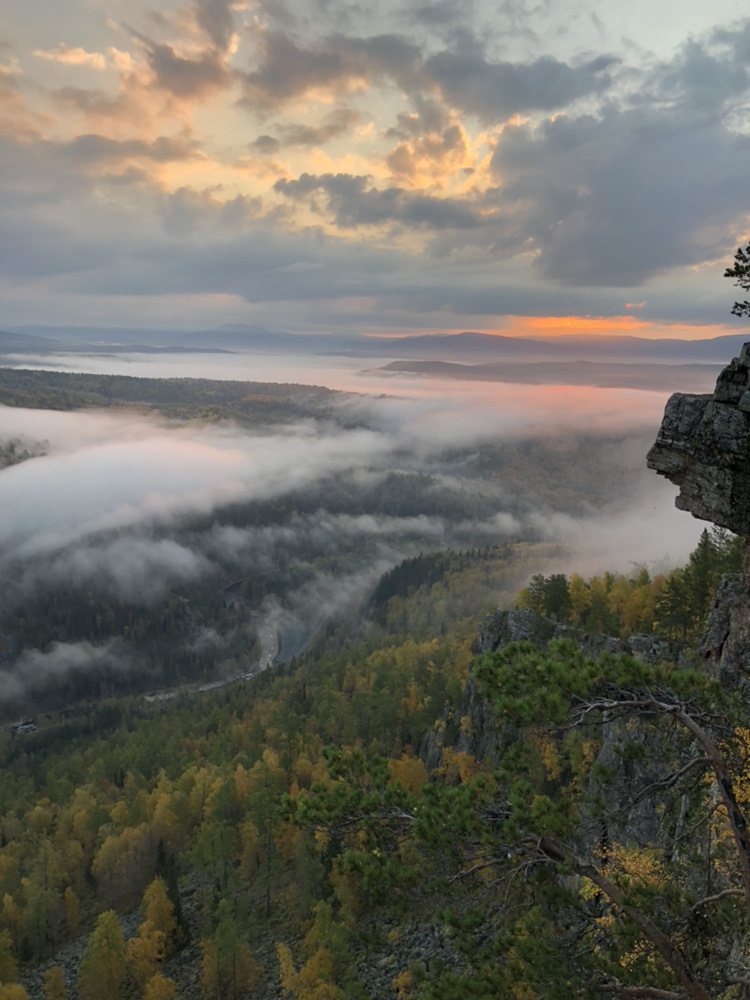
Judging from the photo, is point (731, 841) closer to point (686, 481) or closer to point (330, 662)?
point (686, 481)

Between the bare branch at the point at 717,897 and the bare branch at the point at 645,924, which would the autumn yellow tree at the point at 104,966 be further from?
the bare branch at the point at 717,897

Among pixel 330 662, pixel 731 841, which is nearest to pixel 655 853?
pixel 731 841

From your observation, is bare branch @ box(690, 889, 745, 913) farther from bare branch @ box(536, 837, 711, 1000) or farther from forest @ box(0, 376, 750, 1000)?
bare branch @ box(536, 837, 711, 1000)

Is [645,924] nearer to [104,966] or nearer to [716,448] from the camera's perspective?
[716,448]

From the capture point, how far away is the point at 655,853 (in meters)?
17.5

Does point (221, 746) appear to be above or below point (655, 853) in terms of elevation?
below

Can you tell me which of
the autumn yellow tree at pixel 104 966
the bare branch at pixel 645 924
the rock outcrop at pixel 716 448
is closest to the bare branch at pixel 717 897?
the bare branch at pixel 645 924

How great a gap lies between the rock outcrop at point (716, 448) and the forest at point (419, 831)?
645cm

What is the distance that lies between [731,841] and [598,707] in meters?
6.20

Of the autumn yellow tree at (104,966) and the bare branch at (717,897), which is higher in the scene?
the bare branch at (717,897)

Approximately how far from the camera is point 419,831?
521 inches

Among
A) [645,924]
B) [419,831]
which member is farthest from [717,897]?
[419,831]

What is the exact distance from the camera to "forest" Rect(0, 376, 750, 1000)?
41.8 feet

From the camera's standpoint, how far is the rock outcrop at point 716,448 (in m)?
17.9
